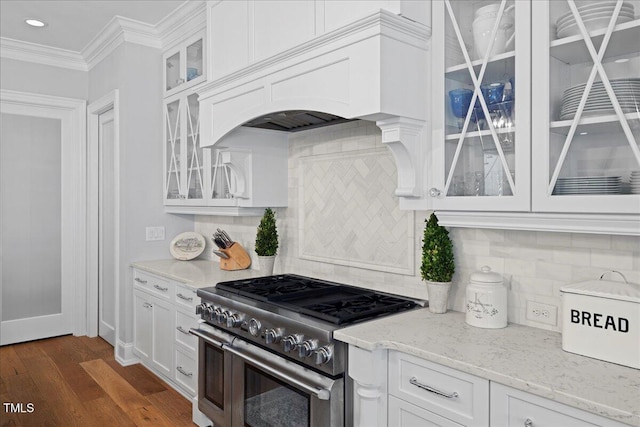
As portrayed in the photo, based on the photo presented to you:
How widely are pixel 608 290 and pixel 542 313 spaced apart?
40 centimetres

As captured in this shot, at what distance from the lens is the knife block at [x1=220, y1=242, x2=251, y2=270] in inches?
131

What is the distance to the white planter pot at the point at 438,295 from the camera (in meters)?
2.03

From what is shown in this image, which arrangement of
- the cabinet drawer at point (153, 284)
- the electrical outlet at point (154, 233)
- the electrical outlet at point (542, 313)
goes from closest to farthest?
the electrical outlet at point (542, 313) → the cabinet drawer at point (153, 284) → the electrical outlet at point (154, 233)

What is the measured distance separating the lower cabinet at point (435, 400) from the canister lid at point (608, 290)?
39cm

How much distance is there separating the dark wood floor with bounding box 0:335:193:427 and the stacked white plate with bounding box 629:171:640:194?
2654 millimetres

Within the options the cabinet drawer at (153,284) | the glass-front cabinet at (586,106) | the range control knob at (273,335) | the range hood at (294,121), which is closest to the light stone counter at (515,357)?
the range control knob at (273,335)

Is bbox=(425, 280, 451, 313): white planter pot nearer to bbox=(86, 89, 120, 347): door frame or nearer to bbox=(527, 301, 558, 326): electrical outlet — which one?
bbox=(527, 301, 558, 326): electrical outlet

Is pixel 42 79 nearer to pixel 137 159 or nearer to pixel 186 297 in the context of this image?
pixel 137 159

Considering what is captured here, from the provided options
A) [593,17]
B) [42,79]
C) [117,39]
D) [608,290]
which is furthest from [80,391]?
[593,17]

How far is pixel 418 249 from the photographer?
229 cm

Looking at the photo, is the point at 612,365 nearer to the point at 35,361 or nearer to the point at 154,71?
the point at 154,71

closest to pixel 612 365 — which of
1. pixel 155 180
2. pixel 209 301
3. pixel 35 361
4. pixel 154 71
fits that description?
pixel 209 301

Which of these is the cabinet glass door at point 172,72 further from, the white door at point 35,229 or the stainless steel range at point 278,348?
the stainless steel range at point 278,348

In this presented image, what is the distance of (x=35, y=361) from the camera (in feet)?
12.9
